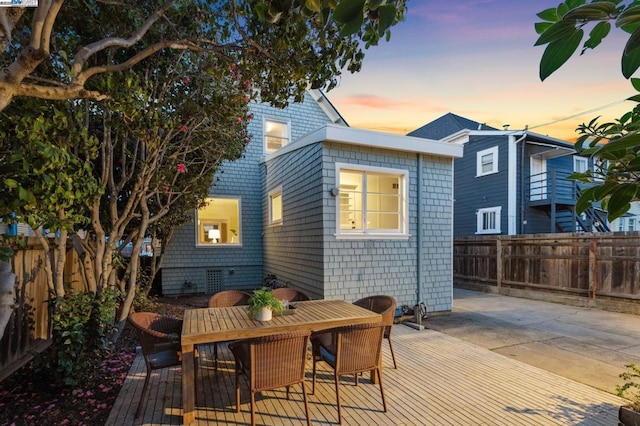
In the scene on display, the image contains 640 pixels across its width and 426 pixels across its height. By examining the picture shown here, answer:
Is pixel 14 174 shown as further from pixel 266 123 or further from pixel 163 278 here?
pixel 266 123

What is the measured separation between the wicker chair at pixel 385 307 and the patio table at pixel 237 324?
0.89 feet

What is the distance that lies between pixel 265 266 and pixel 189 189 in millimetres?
3992

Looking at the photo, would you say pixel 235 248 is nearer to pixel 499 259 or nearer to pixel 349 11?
pixel 499 259

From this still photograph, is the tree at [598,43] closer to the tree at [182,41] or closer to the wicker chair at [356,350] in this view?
the tree at [182,41]

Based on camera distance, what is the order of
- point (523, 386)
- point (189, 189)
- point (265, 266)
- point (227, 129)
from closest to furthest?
point (523, 386) < point (227, 129) < point (189, 189) < point (265, 266)

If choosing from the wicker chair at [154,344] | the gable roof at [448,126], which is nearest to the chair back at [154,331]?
the wicker chair at [154,344]

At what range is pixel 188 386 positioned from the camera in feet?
9.68

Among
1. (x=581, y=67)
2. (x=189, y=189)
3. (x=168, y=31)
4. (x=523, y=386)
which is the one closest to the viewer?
(x=581, y=67)

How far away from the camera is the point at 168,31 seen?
4.23 meters

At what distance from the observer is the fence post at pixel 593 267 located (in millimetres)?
7320

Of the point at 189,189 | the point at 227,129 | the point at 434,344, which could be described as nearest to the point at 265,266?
the point at 189,189

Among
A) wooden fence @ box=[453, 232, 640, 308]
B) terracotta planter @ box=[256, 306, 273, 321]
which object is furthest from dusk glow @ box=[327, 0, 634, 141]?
wooden fence @ box=[453, 232, 640, 308]

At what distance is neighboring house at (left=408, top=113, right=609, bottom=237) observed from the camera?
39.4 feet

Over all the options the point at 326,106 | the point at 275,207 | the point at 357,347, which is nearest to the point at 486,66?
the point at 357,347
